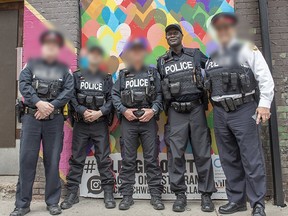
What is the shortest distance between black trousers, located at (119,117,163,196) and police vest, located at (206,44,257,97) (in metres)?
0.87

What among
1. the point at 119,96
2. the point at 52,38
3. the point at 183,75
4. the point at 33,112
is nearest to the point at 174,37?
the point at 183,75

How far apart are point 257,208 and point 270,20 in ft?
7.39

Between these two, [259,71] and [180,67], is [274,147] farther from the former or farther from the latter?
[180,67]

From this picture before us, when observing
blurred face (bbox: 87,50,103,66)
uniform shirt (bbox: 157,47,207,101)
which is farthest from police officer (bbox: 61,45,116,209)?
uniform shirt (bbox: 157,47,207,101)

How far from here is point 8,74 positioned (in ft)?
15.4

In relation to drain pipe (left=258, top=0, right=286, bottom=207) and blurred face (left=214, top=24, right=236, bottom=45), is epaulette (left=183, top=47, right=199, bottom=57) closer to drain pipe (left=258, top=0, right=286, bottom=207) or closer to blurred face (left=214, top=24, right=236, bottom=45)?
blurred face (left=214, top=24, right=236, bottom=45)

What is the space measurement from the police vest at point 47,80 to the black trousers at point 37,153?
A: 259 millimetres

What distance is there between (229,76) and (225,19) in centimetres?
79

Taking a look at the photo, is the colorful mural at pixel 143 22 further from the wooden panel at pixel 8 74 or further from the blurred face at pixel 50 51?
the wooden panel at pixel 8 74

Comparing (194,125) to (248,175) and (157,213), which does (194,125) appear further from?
(157,213)

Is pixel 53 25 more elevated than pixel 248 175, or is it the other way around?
pixel 53 25

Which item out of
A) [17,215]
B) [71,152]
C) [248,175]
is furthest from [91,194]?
[248,175]

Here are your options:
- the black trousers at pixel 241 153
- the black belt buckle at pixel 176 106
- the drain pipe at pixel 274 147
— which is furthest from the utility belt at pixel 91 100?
the drain pipe at pixel 274 147

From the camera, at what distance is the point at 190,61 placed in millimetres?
3578
